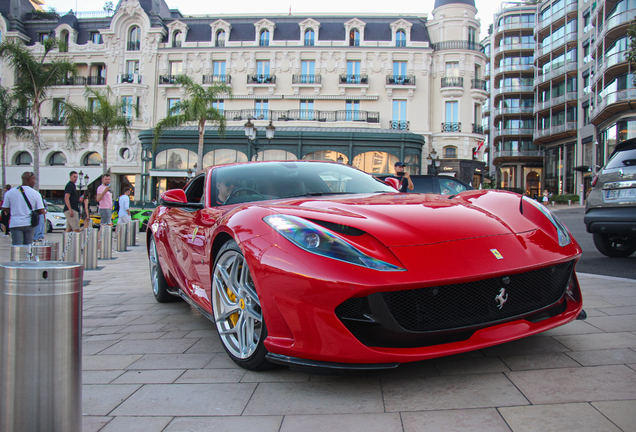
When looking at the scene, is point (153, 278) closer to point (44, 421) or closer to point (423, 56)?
point (44, 421)

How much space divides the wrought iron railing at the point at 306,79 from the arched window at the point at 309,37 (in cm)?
279

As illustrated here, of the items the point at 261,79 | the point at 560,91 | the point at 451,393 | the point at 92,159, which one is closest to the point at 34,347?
the point at 451,393

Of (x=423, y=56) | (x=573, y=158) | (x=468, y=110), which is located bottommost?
(x=573, y=158)

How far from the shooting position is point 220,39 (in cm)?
3781

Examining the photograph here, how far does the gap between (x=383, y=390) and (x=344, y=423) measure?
386 millimetres

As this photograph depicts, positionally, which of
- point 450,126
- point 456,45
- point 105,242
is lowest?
point 105,242

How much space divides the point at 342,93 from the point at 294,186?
3396 centimetres

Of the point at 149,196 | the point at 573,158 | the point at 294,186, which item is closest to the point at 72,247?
the point at 294,186

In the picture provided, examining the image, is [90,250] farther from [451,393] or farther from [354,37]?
[354,37]

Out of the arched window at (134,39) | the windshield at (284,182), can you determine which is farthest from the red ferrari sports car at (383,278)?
the arched window at (134,39)

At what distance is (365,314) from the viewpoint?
6.79ft

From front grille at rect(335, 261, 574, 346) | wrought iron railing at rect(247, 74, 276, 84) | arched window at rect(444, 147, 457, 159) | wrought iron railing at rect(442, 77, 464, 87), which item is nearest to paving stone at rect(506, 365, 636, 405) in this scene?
front grille at rect(335, 261, 574, 346)

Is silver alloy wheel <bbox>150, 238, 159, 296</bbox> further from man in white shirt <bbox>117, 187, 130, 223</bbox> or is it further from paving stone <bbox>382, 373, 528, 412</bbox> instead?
man in white shirt <bbox>117, 187, 130, 223</bbox>

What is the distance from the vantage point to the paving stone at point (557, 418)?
1.79 meters
